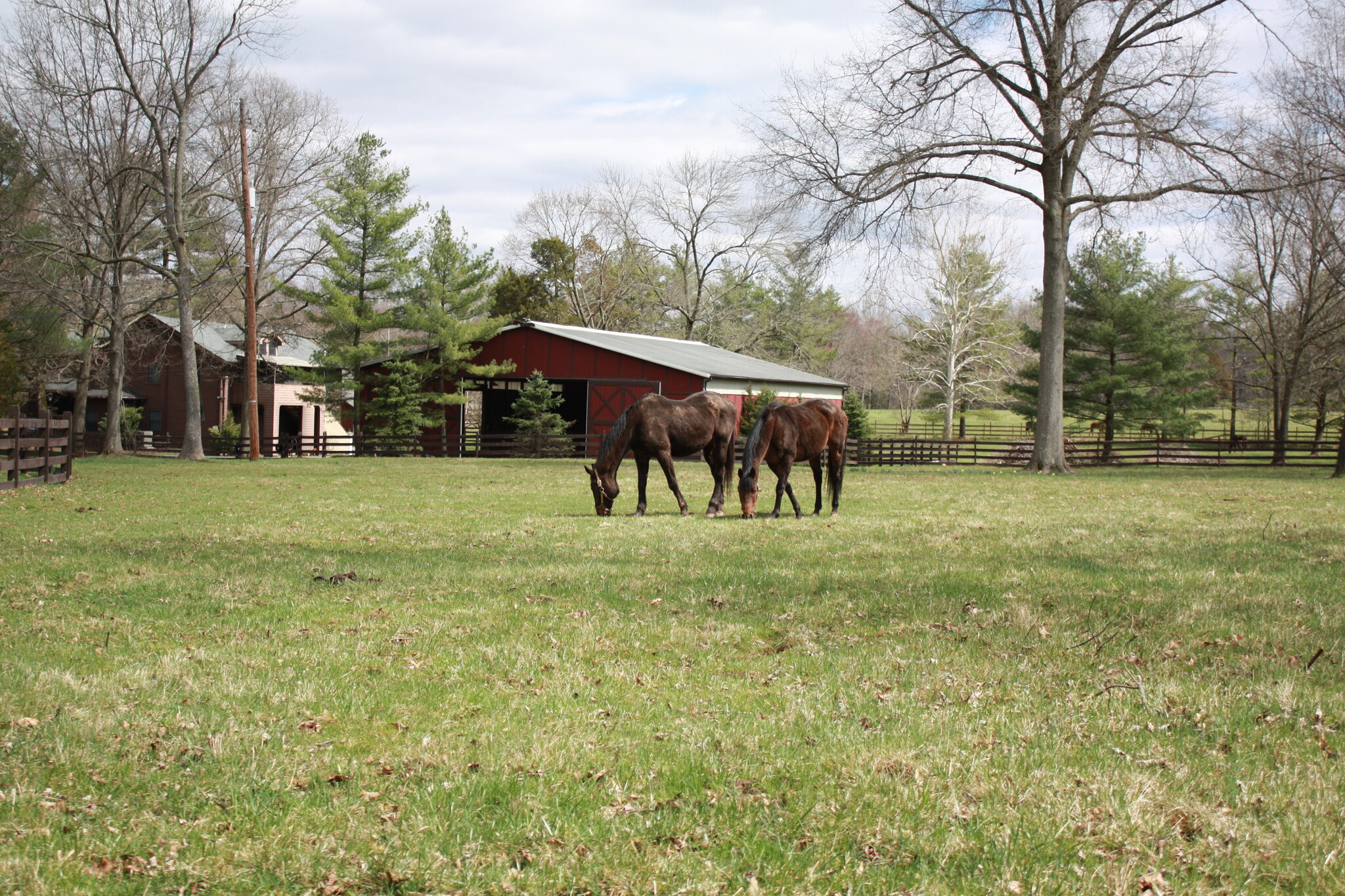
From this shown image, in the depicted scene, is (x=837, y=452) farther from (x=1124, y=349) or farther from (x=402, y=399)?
(x=1124, y=349)

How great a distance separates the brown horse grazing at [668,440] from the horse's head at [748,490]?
28.2 inches

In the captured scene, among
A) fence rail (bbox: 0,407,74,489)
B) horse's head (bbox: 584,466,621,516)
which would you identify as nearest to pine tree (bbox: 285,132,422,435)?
fence rail (bbox: 0,407,74,489)

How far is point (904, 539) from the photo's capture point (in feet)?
38.8

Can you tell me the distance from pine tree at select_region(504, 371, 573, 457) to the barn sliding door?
125 cm

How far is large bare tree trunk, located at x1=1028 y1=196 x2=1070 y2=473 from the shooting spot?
2950cm

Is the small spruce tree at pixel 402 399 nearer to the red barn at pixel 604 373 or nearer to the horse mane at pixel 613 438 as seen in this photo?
the red barn at pixel 604 373

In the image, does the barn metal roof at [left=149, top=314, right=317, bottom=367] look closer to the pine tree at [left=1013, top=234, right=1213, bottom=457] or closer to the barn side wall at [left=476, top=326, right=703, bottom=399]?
the barn side wall at [left=476, top=326, right=703, bottom=399]

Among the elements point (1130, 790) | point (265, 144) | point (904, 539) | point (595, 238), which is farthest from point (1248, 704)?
point (595, 238)

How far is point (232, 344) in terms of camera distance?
52812 millimetres

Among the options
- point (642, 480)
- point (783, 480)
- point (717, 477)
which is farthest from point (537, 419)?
point (783, 480)

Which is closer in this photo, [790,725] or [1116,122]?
[790,725]

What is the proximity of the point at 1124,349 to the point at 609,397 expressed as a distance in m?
23.1

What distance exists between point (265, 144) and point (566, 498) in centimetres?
2957

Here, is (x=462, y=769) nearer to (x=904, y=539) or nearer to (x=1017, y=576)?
(x=1017, y=576)
